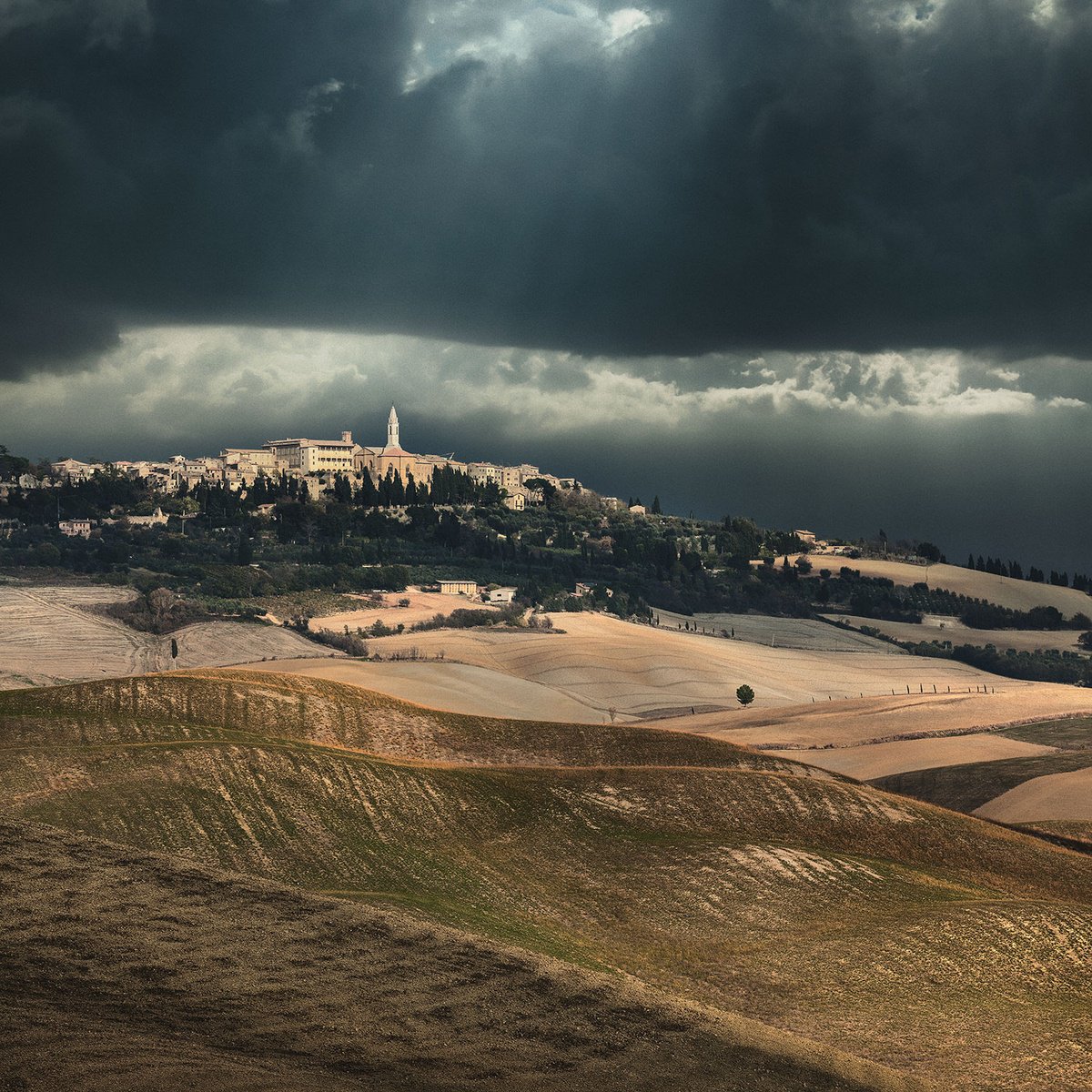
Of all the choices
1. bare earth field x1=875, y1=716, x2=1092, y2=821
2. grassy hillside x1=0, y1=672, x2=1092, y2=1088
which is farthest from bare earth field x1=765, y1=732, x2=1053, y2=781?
grassy hillside x1=0, y1=672, x2=1092, y2=1088

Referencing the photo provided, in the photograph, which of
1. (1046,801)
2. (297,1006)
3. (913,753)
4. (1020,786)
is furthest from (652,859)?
(913,753)

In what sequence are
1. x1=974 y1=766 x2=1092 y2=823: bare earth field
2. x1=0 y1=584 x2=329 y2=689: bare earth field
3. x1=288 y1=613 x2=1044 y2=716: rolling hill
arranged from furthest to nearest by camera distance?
1. x1=288 y1=613 x2=1044 y2=716: rolling hill
2. x1=0 y1=584 x2=329 y2=689: bare earth field
3. x1=974 y1=766 x2=1092 y2=823: bare earth field

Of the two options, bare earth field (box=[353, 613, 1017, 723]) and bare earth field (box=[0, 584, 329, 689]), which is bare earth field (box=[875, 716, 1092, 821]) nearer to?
bare earth field (box=[353, 613, 1017, 723])

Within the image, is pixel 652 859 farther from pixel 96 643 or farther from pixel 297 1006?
pixel 96 643

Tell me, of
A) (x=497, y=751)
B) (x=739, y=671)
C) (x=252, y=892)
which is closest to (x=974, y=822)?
(x=497, y=751)

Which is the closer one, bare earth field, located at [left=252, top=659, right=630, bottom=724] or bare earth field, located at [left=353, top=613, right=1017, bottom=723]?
bare earth field, located at [left=252, top=659, right=630, bottom=724]

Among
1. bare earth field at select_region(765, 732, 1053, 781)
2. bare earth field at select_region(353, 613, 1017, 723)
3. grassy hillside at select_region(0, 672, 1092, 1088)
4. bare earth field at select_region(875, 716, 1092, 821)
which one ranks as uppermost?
grassy hillside at select_region(0, 672, 1092, 1088)
